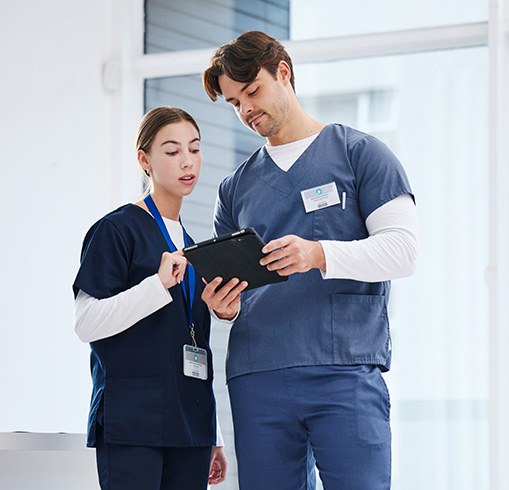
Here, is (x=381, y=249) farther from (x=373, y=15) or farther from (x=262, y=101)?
(x=373, y=15)

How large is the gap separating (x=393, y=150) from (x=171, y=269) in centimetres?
172

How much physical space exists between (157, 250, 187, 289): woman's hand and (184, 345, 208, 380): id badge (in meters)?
0.18

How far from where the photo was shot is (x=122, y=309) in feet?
5.64

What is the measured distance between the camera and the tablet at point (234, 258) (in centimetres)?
158

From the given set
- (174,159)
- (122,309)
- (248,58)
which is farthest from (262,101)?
(122,309)

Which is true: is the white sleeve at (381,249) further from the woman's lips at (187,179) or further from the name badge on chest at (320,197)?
the woman's lips at (187,179)

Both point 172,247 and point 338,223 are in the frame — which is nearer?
point 338,223

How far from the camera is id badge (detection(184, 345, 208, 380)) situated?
1.81m

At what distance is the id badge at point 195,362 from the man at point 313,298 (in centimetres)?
7

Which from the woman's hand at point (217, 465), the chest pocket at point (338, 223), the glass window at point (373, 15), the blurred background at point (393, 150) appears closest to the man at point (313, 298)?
the chest pocket at point (338, 223)
